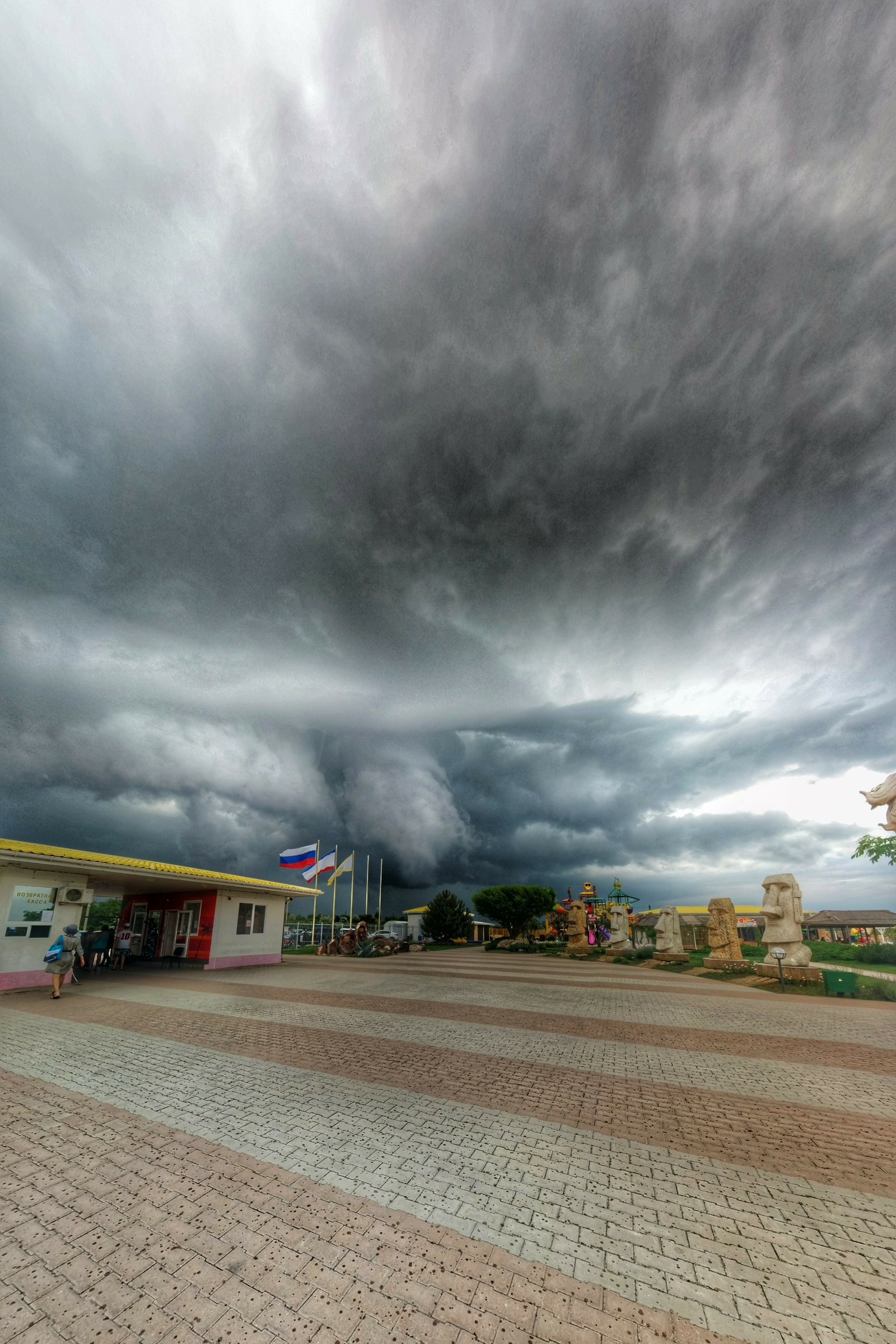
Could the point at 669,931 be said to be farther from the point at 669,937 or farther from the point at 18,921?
the point at 18,921

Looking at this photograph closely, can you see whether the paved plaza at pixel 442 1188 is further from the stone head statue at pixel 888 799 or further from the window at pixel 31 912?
the window at pixel 31 912

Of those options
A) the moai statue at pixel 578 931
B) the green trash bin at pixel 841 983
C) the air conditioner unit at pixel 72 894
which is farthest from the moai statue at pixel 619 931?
the air conditioner unit at pixel 72 894

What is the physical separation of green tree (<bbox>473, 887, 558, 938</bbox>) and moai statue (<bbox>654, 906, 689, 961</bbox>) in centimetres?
2564

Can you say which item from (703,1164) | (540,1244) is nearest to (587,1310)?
(540,1244)

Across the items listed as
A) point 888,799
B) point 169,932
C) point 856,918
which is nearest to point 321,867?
point 169,932

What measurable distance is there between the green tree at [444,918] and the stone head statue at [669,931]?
26991 millimetres

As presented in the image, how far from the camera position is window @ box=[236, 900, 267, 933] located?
23281mm

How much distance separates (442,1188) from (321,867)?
26263mm

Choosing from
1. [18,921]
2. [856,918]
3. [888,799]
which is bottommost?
[856,918]

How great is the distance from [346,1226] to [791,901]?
19.1m

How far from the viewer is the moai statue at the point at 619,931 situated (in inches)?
1357

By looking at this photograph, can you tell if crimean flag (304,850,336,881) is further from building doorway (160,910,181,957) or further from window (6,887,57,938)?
window (6,887,57,938)

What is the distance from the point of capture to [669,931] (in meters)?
27.5

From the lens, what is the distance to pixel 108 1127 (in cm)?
598
